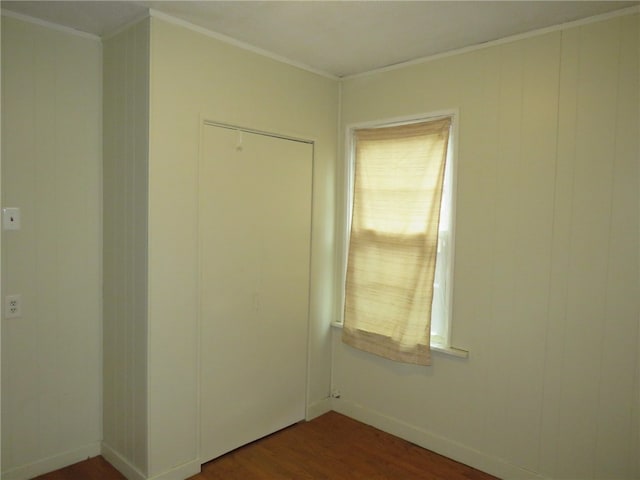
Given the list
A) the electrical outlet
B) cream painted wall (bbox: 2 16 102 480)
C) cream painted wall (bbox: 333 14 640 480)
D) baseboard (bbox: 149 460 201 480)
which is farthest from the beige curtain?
the electrical outlet

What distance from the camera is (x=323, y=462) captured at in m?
2.82

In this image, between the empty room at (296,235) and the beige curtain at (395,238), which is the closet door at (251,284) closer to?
the empty room at (296,235)

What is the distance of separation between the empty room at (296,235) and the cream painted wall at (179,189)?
1cm

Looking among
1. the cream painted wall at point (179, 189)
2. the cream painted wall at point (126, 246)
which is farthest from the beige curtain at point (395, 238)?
the cream painted wall at point (126, 246)

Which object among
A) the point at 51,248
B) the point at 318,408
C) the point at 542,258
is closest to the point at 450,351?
the point at 542,258

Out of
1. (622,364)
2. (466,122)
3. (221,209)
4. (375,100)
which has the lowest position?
(622,364)

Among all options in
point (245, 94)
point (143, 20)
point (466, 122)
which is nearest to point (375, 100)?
point (466, 122)

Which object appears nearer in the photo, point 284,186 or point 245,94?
point 245,94

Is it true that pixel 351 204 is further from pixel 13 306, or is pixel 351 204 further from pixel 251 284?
pixel 13 306

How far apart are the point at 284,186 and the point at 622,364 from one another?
2.12 meters

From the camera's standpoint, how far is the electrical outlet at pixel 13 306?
2455 mm

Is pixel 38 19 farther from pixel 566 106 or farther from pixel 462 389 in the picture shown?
pixel 462 389

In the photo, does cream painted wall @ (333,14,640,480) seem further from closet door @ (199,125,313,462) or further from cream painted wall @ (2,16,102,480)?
cream painted wall @ (2,16,102,480)

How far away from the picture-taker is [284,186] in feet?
10.1
